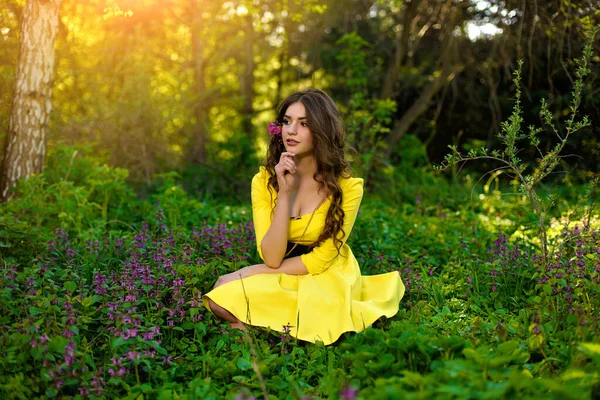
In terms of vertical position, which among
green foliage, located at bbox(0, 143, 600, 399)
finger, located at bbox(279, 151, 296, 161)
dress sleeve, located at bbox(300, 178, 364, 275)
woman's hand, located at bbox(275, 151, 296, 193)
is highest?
finger, located at bbox(279, 151, 296, 161)

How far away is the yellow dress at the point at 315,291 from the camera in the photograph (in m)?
3.38

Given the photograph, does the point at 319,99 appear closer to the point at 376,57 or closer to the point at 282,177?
the point at 282,177

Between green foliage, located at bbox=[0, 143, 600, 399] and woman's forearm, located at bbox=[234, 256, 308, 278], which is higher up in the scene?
woman's forearm, located at bbox=[234, 256, 308, 278]

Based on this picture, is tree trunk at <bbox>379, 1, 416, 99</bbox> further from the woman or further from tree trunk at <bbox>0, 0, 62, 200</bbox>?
the woman

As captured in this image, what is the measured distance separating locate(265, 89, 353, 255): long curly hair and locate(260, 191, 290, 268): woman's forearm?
25 cm

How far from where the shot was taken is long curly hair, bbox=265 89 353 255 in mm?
3730

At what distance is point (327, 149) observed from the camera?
A: 3.77 m

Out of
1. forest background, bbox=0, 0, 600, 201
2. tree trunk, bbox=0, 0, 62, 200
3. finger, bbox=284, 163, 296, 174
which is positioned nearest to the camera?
finger, bbox=284, 163, 296, 174

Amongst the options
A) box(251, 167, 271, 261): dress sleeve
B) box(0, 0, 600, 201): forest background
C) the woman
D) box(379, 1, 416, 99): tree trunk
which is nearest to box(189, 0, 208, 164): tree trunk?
box(0, 0, 600, 201): forest background

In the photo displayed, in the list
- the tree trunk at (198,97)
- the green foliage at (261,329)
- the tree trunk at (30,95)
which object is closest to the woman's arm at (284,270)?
the green foliage at (261,329)

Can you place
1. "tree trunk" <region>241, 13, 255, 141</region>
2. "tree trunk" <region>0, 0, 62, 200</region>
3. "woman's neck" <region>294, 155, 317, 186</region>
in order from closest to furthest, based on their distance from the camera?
"woman's neck" <region>294, 155, 317, 186</region>
"tree trunk" <region>0, 0, 62, 200</region>
"tree trunk" <region>241, 13, 255, 141</region>

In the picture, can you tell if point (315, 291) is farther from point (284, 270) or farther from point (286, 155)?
point (286, 155)

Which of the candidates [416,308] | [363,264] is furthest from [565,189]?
[416,308]

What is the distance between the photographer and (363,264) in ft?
15.2
